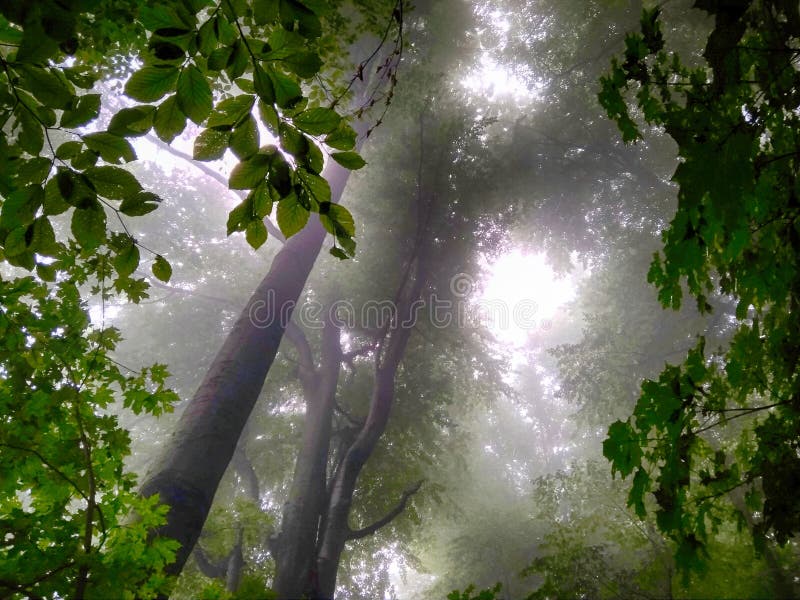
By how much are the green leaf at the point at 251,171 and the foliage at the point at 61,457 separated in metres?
1.30

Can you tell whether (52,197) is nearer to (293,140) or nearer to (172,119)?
(172,119)

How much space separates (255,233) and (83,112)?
39 cm

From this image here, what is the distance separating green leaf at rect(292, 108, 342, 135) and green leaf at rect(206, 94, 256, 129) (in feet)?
0.28

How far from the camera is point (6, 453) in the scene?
5.62 ft

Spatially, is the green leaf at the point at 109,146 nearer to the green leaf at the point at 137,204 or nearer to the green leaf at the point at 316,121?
the green leaf at the point at 137,204

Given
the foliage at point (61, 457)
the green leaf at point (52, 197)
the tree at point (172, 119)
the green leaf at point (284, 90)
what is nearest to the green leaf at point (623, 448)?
the tree at point (172, 119)

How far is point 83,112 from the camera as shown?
899 millimetres

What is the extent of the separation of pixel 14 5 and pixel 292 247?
5.07m

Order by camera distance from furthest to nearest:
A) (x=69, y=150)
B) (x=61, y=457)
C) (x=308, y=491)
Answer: (x=308, y=491) < (x=61, y=457) < (x=69, y=150)

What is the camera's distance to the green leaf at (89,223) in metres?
0.88

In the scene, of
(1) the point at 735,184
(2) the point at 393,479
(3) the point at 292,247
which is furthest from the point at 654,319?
(1) the point at 735,184

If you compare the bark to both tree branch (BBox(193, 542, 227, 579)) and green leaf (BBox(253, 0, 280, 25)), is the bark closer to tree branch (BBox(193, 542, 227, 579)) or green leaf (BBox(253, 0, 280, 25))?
tree branch (BBox(193, 542, 227, 579))

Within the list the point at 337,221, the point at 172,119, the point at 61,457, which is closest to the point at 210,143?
the point at 172,119

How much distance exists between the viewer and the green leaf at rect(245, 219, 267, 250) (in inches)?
37.3
